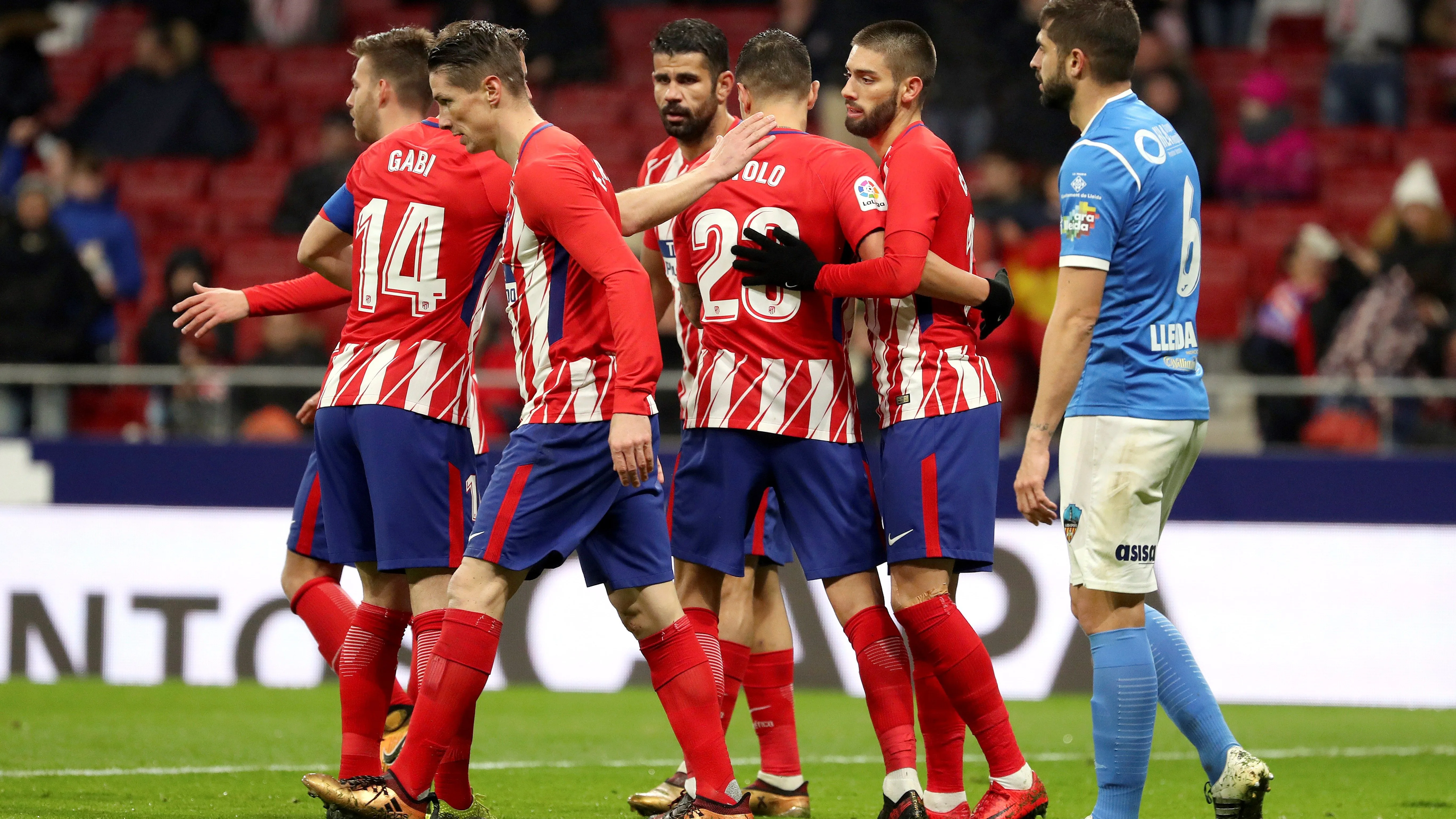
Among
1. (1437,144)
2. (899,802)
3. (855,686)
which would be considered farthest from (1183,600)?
(1437,144)

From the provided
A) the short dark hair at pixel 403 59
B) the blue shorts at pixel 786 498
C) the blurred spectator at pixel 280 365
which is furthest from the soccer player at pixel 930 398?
the blurred spectator at pixel 280 365

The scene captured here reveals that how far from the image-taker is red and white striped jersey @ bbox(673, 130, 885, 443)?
17.8ft

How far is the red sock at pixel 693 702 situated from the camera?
498 cm

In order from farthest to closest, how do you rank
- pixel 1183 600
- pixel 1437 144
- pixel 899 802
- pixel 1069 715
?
pixel 1437 144, pixel 1183 600, pixel 1069 715, pixel 899 802

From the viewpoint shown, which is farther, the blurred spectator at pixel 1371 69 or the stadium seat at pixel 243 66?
the stadium seat at pixel 243 66

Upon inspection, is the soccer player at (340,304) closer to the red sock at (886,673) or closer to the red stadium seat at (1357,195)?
the red sock at (886,673)

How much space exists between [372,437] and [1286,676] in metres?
5.79

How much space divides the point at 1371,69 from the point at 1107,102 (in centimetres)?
1009

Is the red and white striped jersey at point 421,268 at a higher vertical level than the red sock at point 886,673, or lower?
higher

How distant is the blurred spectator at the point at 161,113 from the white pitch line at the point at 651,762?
31.1 ft

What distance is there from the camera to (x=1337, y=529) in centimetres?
931

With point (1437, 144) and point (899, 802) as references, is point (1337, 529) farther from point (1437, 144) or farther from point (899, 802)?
point (1437, 144)

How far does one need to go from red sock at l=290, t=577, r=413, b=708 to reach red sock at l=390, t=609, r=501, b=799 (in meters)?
1.12

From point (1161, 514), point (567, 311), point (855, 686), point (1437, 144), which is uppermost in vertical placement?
point (1437, 144)
